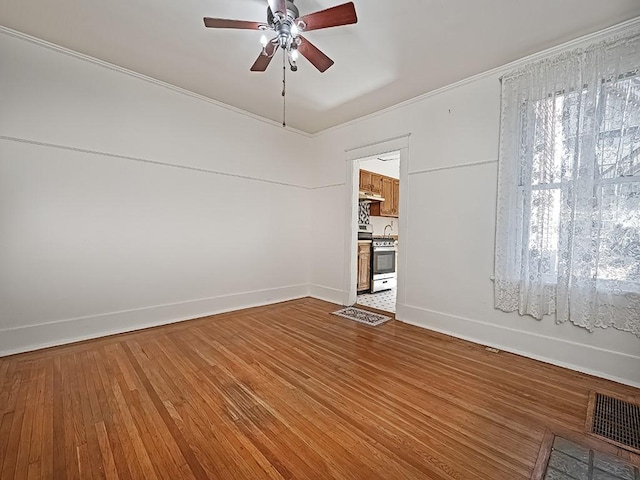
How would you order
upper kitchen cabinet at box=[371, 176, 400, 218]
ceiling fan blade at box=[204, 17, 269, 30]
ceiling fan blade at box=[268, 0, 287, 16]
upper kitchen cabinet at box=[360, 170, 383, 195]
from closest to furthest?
ceiling fan blade at box=[268, 0, 287, 16] → ceiling fan blade at box=[204, 17, 269, 30] → upper kitchen cabinet at box=[360, 170, 383, 195] → upper kitchen cabinet at box=[371, 176, 400, 218]

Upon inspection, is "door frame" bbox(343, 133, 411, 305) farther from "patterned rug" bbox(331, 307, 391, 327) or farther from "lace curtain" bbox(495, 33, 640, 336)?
"lace curtain" bbox(495, 33, 640, 336)

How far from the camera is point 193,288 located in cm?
402

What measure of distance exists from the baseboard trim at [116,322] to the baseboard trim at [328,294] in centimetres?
93

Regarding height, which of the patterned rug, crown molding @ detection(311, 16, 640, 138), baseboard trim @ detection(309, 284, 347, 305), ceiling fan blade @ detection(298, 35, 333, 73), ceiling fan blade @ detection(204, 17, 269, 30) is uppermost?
crown molding @ detection(311, 16, 640, 138)

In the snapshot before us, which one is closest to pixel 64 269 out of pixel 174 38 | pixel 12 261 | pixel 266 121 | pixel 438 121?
pixel 12 261

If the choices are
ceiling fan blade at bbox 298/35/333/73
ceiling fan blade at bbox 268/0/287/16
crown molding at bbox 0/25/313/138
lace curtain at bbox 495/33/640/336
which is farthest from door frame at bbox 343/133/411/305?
ceiling fan blade at bbox 268/0/287/16

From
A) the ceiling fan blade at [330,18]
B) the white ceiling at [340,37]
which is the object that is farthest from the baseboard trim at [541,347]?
the ceiling fan blade at [330,18]

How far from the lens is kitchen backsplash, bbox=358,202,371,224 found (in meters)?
6.19

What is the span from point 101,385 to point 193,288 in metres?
1.81

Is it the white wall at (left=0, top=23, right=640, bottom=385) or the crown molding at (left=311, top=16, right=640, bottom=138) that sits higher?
the crown molding at (left=311, top=16, right=640, bottom=138)

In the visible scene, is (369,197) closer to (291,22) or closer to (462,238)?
(462,238)

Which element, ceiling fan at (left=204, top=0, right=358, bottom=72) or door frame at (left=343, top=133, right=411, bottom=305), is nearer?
ceiling fan at (left=204, top=0, right=358, bottom=72)

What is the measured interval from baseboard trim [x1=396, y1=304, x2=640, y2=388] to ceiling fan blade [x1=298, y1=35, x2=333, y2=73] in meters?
3.12

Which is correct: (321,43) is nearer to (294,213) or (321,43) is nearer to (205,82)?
(205,82)
